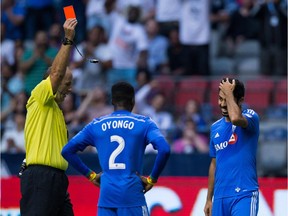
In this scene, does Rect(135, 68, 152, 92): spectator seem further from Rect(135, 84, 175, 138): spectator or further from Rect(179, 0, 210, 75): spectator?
Rect(179, 0, 210, 75): spectator

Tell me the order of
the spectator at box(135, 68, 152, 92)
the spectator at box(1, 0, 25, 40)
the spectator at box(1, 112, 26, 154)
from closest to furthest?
the spectator at box(1, 112, 26, 154), the spectator at box(135, 68, 152, 92), the spectator at box(1, 0, 25, 40)

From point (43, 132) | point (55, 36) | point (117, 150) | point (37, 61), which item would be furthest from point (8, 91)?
point (117, 150)

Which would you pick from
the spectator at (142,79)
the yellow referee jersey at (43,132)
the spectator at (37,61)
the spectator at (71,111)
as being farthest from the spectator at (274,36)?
the yellow referee jersey at (43,132)

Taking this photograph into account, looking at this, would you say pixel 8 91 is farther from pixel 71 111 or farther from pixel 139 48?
pixel 139 48

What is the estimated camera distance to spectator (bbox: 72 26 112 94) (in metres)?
18.5

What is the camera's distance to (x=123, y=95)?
1005cm

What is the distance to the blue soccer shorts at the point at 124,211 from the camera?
9.88 metres

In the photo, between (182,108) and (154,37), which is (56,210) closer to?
(182,108)

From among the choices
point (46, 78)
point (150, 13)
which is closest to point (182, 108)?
point (150, 13)

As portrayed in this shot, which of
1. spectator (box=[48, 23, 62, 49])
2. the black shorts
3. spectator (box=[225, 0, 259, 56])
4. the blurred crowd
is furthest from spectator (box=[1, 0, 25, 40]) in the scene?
the black shorts

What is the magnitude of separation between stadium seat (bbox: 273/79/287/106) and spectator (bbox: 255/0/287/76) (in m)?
0.74

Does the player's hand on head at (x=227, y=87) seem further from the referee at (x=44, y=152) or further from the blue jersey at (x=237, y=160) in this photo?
the referee at (x=44, y=152)

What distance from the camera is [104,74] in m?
18.6

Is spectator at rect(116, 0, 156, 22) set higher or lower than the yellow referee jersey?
higher
